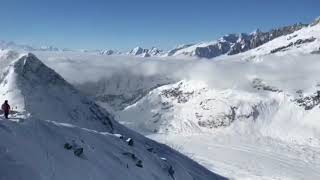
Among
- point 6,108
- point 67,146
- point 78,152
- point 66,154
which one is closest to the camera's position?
point 66,154

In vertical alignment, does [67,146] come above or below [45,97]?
below

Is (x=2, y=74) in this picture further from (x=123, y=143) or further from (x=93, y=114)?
(x=123, y=143)

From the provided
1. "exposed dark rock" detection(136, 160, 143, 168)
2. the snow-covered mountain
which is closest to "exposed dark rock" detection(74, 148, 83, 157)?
the snow-covered mountain

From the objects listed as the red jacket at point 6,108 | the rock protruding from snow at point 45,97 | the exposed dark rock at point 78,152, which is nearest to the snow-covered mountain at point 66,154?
the exposed dark rock at point 78,152

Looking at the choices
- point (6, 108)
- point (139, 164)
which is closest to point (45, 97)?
point (139, 164)

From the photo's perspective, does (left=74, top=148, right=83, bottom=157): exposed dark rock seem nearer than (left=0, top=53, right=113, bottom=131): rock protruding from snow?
Yes

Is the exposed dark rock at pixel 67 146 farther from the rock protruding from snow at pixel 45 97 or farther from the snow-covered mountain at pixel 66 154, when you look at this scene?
the rock protruding from snow at pixel 45 97

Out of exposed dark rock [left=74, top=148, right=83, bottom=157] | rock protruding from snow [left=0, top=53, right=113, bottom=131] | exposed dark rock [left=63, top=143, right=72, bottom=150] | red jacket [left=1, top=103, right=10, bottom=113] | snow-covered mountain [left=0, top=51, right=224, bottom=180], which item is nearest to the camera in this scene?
snow-covered mountain [left=0, top=51, right=224, bottom=180]

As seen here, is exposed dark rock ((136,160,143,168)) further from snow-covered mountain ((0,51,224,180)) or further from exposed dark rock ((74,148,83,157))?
exposed dark rock ((74,148,83,157))

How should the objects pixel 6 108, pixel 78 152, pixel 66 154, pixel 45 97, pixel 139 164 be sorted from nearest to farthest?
1. pixel 66 154
2. pixel 78 152
3. pixel 6 108
4. pixel 139 164
5. pixel 45 97

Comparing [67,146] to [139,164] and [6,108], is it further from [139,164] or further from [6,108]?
[139,164]

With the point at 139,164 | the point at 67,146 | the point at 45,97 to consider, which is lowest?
the point at 139,164

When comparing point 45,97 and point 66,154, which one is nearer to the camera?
point 66,154
